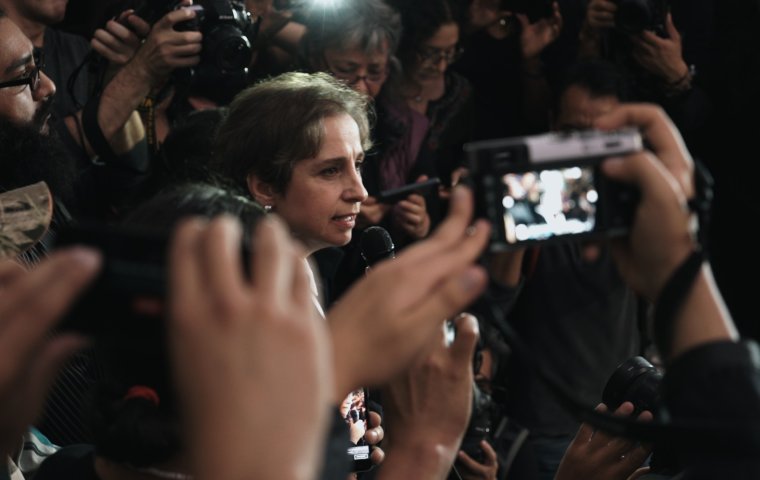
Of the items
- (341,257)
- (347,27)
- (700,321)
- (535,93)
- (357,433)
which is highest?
(700,321)

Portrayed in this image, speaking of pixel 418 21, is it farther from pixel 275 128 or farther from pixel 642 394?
pixel 642 394

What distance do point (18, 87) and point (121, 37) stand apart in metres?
0.38

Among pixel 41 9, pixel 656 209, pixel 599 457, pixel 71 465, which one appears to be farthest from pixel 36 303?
pixel 41 9

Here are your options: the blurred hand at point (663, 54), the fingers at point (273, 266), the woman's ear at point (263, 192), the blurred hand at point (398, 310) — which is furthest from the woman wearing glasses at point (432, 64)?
the fingers at point (273, 266)

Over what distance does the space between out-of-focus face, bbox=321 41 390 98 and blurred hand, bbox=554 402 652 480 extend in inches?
64.6

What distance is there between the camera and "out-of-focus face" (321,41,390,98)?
3.29 m

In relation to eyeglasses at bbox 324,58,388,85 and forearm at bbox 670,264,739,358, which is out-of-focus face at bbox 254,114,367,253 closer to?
eyeglasses at bbox 324,58,388,85

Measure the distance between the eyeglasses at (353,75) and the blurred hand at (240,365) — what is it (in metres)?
2.50

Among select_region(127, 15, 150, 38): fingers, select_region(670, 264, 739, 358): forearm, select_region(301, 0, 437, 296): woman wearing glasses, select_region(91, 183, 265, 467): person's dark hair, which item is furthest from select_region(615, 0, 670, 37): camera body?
select_region(670, 264, 739, 358): forearm

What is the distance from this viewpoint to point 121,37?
3.00 meters

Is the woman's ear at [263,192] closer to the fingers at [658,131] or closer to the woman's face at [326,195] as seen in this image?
the woman's face at [326,195]

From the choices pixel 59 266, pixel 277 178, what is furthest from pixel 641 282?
pixel 277 178

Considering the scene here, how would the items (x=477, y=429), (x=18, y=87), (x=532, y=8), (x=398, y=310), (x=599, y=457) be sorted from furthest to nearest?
(x=532, y=8), (x=18, y=87), (x=477, y=429), (x=599, y=457), (x=398, y=310)

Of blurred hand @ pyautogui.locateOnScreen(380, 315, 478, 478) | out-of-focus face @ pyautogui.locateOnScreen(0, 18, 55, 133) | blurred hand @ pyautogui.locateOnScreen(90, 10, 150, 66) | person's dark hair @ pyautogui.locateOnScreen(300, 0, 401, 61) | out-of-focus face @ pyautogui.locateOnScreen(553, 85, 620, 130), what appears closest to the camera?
blurred hand @ pyautogui.locateOnScreen(380, 315, 478, 478)
